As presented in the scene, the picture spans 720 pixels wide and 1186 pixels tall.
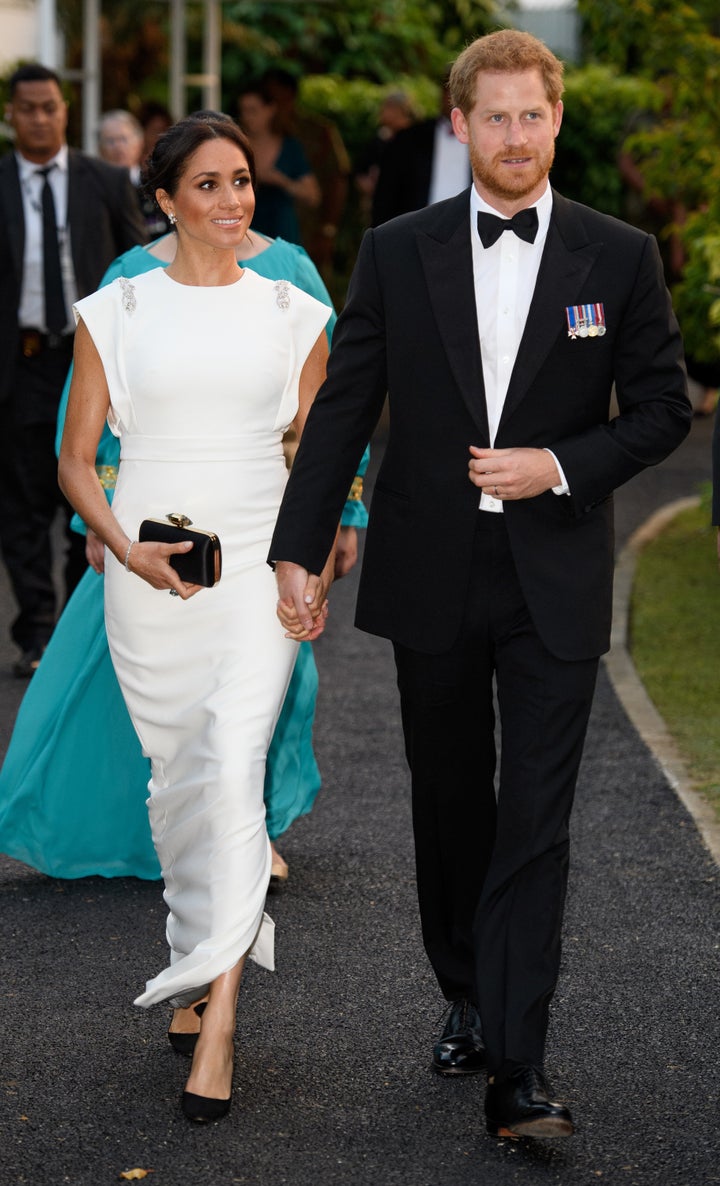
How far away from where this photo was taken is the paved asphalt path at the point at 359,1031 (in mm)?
3963

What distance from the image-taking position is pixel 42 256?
848cm

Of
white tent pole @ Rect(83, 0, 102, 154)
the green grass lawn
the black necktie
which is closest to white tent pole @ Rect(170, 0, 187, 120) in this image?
white tent pole @ Rect(83, 0, 102, 154)

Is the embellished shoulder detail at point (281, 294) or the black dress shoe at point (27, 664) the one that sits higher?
the embellished shoulder detail at point (281, 294)

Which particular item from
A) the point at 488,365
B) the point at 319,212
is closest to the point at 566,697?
the point at 488,365

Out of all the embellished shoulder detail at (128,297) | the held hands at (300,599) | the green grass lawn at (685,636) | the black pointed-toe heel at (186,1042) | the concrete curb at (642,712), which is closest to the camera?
the held hands at (300,599)

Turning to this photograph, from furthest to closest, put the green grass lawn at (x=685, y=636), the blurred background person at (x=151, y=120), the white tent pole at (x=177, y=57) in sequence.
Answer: the white tent pole at (x=177, y=57) → the blurred background person at (x=151, y=120) → the green grass lawn at (x=685, y=636)

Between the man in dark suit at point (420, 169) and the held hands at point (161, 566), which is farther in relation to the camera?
the man in dark suit at point (420, 169)

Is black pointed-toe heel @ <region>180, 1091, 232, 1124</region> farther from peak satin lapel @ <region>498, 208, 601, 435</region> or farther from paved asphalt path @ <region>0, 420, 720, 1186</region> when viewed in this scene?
peak satin lapel @ <region>498, 208, 601, 435</region>

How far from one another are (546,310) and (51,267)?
191 inches

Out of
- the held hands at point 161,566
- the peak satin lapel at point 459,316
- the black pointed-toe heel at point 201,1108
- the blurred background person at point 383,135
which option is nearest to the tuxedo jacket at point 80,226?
the held hands at point 161,566

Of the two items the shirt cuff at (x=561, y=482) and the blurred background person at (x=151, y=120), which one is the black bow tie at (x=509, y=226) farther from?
the blurred background person at (x=151, y=120)

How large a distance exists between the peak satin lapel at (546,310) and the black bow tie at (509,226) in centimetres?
5

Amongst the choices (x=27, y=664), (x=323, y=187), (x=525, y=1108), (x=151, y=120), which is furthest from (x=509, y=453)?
(x=323, y=187)

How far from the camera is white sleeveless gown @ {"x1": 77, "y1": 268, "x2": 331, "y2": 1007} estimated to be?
4426 millimetres
